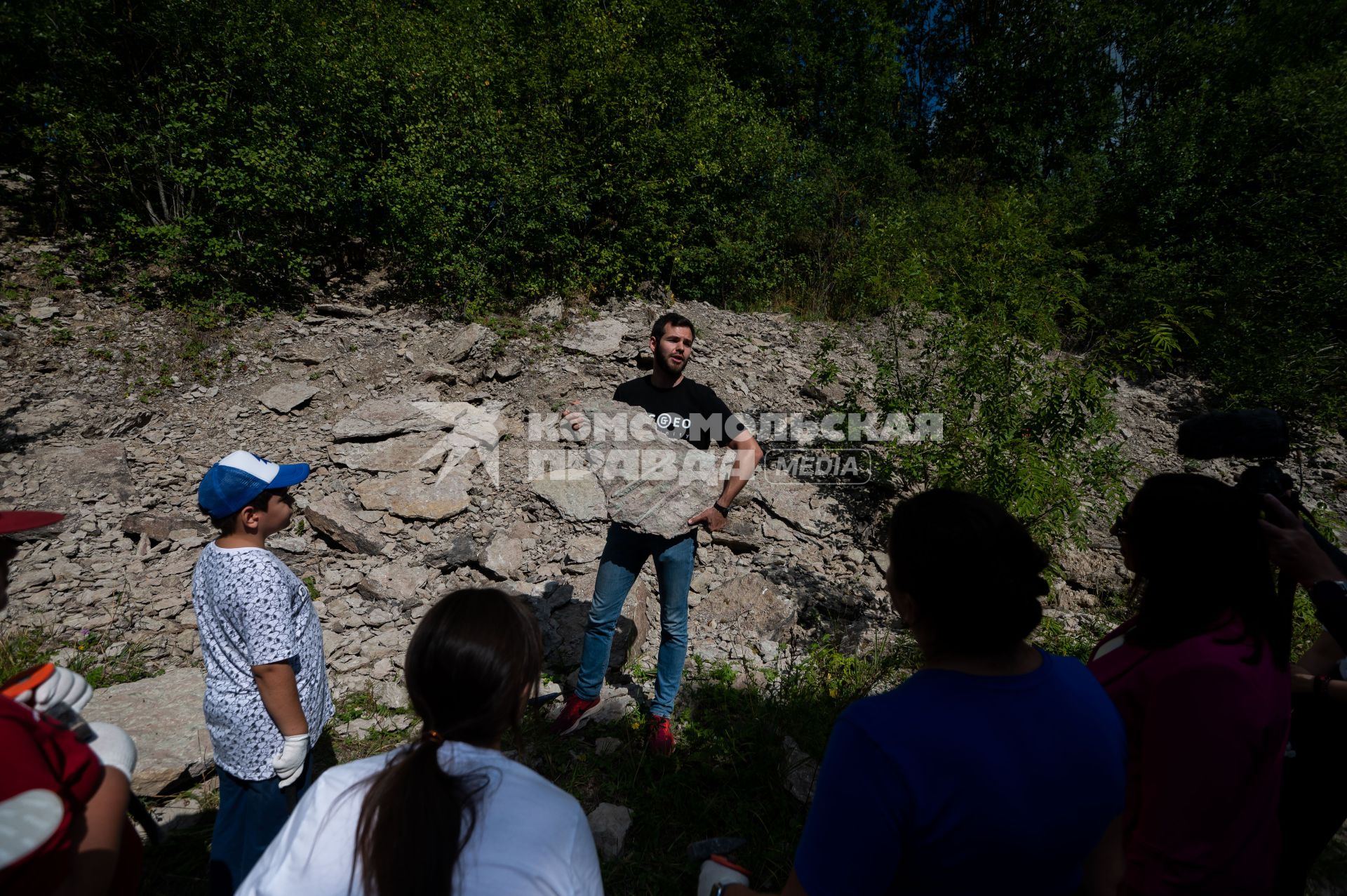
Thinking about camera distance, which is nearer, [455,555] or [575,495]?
[455,555]

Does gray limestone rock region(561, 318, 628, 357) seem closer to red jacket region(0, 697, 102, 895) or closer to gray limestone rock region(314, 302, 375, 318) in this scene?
gray limestone rock region(314, 302, 375, 318)

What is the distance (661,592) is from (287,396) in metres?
5.19

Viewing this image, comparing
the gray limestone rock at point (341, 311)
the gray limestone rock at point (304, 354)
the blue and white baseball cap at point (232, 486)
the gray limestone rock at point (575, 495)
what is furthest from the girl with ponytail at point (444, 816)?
the gray limestone rock at point (341, 311)

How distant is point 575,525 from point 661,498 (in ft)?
7.32

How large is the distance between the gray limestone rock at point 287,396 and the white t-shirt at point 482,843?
6.03 metres

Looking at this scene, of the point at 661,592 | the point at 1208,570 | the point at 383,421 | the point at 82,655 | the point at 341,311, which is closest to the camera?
the point at 1208,570

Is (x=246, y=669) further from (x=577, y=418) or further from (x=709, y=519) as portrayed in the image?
(x=709, y=519)

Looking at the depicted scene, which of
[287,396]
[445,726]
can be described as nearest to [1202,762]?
[445,726]

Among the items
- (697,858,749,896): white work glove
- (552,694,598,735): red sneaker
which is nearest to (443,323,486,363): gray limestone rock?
(552,694,598,735): red sneaker

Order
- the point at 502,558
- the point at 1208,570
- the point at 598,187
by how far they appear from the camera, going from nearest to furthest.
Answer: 1. the point at 1208,570
2. the point at 502,558
3. the point at 598,187

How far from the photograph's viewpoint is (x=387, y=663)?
11.8 ft

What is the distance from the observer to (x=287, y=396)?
6059 mm

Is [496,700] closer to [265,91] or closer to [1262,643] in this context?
[1262,643]

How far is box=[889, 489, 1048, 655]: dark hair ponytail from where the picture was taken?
104cm
